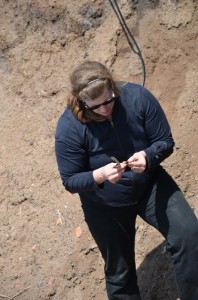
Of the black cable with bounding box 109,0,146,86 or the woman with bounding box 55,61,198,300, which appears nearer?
the woman with bounding box 55,61,198,300

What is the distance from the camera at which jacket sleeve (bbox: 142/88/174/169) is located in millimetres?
3066

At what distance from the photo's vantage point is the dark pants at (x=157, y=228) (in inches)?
120

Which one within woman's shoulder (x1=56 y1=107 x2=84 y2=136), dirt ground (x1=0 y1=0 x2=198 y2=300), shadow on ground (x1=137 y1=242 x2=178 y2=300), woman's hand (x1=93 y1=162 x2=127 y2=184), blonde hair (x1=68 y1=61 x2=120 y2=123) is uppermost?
blonde hair (x1=68 y1=61 x2=120 y2=123)

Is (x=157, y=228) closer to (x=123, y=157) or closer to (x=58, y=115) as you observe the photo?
(x=123, y=157)

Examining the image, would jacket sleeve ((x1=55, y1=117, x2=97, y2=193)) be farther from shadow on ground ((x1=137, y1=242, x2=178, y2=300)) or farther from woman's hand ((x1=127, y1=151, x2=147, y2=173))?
shadow on ground ((x1=137, y1=242, x2=178, y2=300))

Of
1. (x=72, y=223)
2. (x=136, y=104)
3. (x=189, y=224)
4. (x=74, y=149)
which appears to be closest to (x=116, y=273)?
(x=189, y=224)

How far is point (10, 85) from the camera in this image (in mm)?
6156

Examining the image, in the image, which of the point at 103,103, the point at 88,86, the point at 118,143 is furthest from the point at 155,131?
the point at 88,86

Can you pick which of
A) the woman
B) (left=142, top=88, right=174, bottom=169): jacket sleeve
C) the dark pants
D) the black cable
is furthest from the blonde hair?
the black cable

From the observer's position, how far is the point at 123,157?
123 inches

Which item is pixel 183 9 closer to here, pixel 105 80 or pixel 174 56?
pixel 174 56

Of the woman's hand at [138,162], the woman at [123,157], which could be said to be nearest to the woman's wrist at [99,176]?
the woman at [123,157]

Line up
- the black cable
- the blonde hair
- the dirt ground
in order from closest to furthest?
the blonde hair
the dirt ground
the black cable

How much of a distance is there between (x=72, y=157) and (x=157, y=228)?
0.66 m
